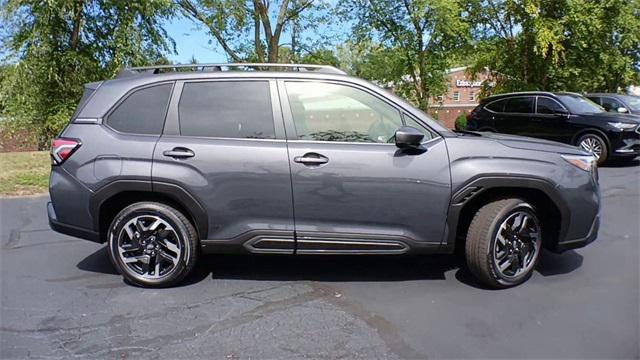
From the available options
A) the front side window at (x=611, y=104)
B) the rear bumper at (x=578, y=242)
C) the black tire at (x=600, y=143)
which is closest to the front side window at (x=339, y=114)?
the rear bumper at (x=578, y=242)

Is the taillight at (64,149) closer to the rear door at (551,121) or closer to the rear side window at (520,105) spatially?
the rear door at (551,121)

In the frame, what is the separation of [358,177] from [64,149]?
2431 millimetres

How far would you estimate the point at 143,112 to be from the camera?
4.11 meters

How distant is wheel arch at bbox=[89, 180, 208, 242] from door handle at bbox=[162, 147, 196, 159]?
24 centimetres

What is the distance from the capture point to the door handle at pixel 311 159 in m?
3.81

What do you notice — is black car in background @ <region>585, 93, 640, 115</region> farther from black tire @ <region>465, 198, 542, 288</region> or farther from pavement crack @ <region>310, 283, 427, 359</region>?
pavement crack @ <region>310, 283, 427, 359</region>

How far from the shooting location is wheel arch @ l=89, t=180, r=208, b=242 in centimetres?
394

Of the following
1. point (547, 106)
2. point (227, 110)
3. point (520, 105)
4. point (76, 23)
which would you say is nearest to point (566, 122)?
point (547, 106)

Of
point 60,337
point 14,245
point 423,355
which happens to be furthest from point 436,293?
point 14,245

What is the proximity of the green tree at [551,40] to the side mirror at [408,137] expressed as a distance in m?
15.2

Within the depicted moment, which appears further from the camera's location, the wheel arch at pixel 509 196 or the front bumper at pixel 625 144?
the front bumper at pixel 625 144

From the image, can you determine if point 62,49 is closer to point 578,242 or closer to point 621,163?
point 578,242

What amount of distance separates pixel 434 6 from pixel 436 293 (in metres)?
13.0

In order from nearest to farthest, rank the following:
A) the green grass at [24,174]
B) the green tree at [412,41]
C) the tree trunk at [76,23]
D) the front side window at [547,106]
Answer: the green grass at [24,174], the front side window at [547,106], the tree trunk at [76,23], the green tree at [412,41]
